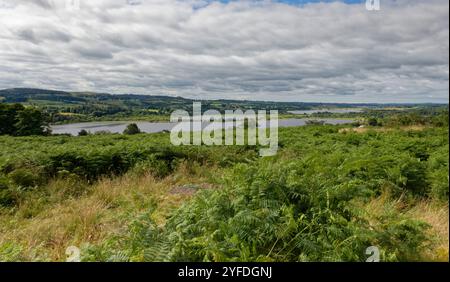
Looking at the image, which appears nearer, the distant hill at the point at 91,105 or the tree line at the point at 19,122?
the tree line at the point at 19,122

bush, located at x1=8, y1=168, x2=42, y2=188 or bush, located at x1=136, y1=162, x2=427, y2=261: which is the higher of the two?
bush, located at x1=136, y1=162, x2=427, y2=261

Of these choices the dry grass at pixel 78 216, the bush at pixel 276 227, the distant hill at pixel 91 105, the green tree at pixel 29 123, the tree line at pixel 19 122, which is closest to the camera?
the bush at pixel 276 227

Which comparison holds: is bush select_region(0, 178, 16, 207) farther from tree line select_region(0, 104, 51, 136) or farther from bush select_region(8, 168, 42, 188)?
tree line select_region(0, 104, 51, 136)


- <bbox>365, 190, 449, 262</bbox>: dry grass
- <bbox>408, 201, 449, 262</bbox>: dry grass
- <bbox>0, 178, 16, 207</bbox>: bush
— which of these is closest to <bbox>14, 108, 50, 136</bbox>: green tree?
<bbox>0, 178, 16, 207</bbox>: bush

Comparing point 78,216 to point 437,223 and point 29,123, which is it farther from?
point 29,123

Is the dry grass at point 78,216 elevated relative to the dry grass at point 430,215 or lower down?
lower down

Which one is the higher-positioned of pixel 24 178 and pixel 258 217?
pixel 258 217

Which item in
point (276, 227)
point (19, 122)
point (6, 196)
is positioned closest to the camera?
point (276, 227)

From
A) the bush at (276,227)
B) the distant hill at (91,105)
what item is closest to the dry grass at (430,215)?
the bush at (276,227)

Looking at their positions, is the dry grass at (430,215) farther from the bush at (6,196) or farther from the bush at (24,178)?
the bush at (24,178)

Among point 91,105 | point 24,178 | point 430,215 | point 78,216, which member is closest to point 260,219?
point 430,215

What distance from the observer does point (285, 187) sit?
11.3ft
